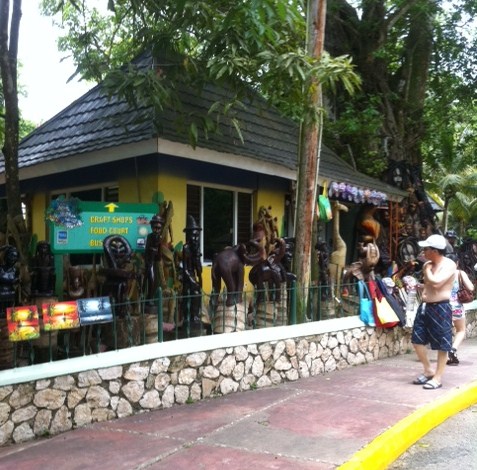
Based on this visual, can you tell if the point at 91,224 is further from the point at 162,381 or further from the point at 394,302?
the point at 394,302

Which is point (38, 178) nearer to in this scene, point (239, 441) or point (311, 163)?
point (311, 163)

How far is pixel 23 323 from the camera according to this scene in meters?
5.08

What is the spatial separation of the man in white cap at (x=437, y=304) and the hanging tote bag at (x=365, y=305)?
1.70 metres

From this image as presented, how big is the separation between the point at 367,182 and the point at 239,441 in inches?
313

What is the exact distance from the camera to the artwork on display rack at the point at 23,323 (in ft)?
16.5

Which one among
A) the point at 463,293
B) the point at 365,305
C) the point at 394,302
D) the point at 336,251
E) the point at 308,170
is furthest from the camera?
the point at 336,251

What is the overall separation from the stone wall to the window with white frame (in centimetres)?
262

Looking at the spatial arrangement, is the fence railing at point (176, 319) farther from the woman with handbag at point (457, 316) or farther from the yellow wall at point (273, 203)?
the yellow wall at point (273, 203)

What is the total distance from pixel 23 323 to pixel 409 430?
11.5 feet

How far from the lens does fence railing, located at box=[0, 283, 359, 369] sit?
541 cm

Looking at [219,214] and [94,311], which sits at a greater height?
[219,214]

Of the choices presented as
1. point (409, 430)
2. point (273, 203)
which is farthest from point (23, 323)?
point (273, 203)

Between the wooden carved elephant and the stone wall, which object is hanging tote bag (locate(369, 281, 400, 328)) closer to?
the stone wall

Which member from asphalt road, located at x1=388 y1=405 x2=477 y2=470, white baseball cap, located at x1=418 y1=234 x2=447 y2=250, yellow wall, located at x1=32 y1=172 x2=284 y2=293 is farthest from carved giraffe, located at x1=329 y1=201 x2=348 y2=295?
asphalt road, located at x1=388 y1=405 x2=477 y2=470
